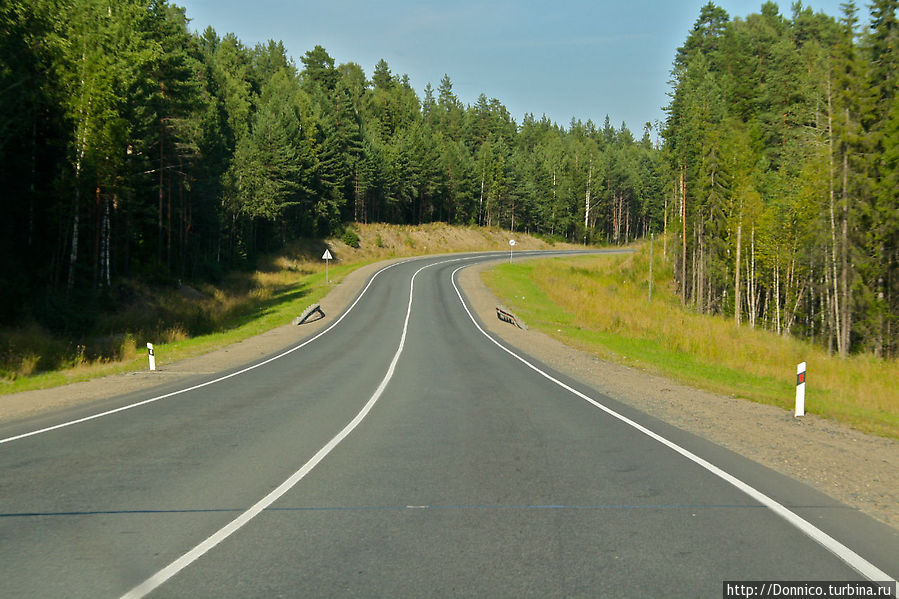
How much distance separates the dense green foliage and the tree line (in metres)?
11.2

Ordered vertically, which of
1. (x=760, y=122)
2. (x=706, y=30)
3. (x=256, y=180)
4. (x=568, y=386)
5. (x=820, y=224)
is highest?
(x=706, y=30)

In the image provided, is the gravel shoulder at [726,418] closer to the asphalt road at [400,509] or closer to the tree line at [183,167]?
the asphalt road at [400,509]

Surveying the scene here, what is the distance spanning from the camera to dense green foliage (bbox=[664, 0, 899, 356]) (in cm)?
3008

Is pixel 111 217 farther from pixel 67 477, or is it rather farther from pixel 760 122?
pixel 760 122

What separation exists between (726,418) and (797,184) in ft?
120

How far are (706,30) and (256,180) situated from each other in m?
81.0

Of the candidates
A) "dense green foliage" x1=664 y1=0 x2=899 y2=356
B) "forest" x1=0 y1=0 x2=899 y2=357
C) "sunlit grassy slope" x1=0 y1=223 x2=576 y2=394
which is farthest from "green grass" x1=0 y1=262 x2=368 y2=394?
"dense green foliage" x1=664 y1=0 x2=899 y2=356

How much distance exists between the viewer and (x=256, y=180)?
58.5m

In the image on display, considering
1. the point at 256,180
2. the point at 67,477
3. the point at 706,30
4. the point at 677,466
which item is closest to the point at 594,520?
the point at 677,466

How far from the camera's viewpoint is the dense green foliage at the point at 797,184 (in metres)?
30.1

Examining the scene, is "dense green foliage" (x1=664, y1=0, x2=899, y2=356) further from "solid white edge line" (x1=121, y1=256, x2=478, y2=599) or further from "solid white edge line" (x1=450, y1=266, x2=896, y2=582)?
"solid white edge line" (x1=121, y1=256, x2=478, y2=599)

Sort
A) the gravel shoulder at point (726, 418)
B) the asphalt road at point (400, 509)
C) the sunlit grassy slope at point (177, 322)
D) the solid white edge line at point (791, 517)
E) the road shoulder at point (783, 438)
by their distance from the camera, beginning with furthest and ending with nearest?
1. the sunlit grassy slope at point (177, 322)
2. the gravel shoulder at point (726, 418)
3. the road shoulder at point (783, 438)
4. the solid white edge line at point (791, 517)
5. the asphalt road at point (400, 509)

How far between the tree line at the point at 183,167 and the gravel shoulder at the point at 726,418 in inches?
474

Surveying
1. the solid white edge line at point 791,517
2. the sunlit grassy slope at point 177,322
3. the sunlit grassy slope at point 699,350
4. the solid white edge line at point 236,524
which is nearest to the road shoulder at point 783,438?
the solid white edge line at point 791,517
